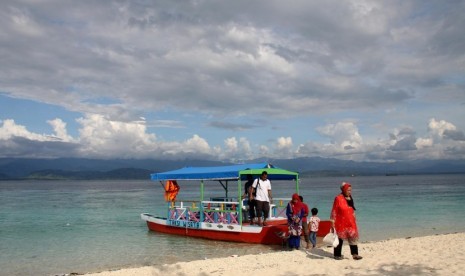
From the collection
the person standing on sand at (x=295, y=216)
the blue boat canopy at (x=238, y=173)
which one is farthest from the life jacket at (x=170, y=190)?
the person standing on sand at (x=295, y=216)

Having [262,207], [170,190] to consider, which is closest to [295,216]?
[262,207]

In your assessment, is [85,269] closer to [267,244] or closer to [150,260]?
[150,260]

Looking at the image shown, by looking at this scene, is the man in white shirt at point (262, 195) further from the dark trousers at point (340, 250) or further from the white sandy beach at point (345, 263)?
the dark trousers at point (340, 250)

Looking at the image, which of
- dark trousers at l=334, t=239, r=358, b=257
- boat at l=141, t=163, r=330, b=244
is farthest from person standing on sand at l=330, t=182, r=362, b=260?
boat at l=141, t=163, r=330, b=244

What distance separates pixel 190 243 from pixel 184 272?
679 centimetres

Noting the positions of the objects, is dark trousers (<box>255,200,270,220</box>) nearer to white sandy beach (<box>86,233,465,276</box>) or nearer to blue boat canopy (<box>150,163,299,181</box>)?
blue boat canopy (<box>150,163,299,181</box>)

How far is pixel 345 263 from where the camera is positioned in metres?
10.3

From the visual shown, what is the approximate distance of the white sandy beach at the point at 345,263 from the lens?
9500 millimetres

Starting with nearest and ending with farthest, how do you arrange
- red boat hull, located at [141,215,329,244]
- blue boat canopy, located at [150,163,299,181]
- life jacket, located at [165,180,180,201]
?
red boat hull, located at [141,215,329,244], blue boat canopy, located at [150,163,299,181], life jacket, located at [165,180,180,201]

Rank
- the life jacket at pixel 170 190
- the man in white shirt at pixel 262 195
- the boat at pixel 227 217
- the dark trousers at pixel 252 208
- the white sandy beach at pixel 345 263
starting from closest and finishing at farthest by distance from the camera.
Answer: the white sandy beach at pixel 345 263 → the man in white shirt at pixel 262 195 → the boat at pixel 227 217 → the dark trousers at pixel 252 208 → the life jacket at pixel 170 190

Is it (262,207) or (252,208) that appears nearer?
(262,207)

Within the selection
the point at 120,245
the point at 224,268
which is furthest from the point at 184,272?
the point at 120,245

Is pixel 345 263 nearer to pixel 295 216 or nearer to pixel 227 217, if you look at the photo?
pixel 295 216

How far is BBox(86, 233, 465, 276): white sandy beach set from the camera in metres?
9.50
